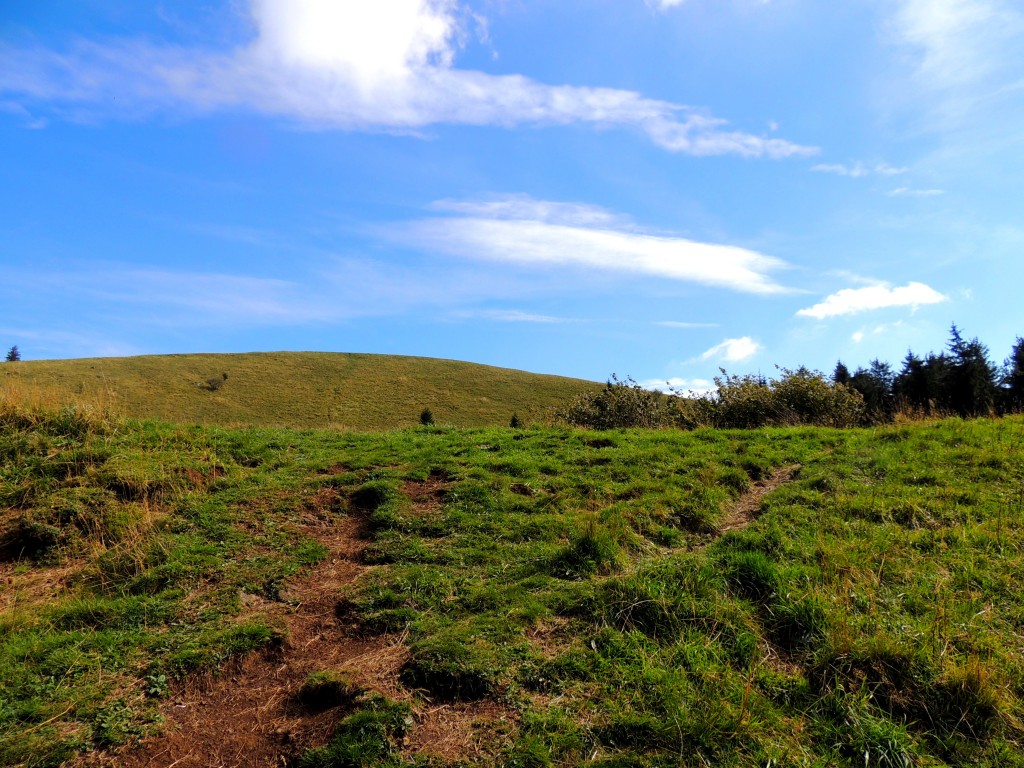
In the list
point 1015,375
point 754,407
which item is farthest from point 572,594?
point 1015,375

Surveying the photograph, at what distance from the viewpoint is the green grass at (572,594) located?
405 cm

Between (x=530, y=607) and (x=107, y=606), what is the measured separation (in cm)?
422

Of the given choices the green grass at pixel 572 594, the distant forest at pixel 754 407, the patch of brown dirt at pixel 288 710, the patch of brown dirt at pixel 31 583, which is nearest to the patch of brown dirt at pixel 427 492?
the green grass at pixel 572 594

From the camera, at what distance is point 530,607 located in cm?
554

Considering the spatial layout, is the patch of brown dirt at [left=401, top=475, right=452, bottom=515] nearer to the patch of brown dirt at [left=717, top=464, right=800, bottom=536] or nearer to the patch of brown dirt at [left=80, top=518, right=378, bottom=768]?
the patch of brown dirt at [left=80, top=518, right=378, bottom=768]

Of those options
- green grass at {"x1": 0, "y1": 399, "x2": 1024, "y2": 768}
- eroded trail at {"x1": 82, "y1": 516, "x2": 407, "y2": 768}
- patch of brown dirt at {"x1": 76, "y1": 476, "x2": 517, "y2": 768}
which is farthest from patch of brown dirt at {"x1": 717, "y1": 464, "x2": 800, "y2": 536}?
eroded trail at {"x1": 82, "y1": 516, "x2": 407, "y2": 768}

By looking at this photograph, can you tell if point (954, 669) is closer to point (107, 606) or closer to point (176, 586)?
point (176, 586)

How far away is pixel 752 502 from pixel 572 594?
4.42 m

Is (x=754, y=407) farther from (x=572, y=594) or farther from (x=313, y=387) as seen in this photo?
(x=313, y=387)

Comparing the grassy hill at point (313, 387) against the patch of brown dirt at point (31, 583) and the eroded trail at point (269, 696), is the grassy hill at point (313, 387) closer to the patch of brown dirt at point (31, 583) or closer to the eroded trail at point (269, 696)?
the patch of brown dirt at point (31, 583)

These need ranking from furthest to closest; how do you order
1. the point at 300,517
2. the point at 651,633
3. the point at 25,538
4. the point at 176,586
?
the point at 300,517, the point at 25,538, the point at 176,586, the point at 651,633

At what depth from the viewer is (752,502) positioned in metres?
8.91

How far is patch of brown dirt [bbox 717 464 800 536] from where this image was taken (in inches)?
313

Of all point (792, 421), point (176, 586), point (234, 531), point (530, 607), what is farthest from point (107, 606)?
point (792, 421)
